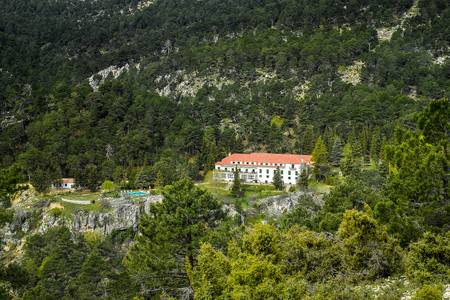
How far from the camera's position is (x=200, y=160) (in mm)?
68938

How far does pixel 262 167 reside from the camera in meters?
63.9

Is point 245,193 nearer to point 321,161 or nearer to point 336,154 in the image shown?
point 321,161

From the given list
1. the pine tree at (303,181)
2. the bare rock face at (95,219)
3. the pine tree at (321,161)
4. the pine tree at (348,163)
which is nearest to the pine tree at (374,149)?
the pine tree at (348,163)

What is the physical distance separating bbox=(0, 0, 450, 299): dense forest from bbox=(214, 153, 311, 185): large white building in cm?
229

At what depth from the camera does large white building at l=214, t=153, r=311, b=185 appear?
62.4 metres

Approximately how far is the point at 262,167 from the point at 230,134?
44.0ft

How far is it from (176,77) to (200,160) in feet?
135

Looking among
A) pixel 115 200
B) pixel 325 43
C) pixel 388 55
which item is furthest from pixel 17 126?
pixel 388 55

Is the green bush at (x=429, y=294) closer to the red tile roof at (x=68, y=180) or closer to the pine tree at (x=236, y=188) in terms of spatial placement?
the pine tree at (x=236, y=188)

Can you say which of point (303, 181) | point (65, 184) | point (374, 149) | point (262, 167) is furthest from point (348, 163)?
point (65, 184)

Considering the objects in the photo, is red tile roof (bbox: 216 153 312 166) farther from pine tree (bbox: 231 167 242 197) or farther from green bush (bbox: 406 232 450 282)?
green bush (bbox: 406 232 450 282)

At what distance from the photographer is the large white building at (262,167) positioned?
62.4 metres

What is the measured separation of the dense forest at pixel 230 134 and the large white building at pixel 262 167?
90.1 inches

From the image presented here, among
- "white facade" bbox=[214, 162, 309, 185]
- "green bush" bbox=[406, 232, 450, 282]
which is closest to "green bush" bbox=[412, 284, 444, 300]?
"green bush" bbox=[406, 232, 450, 282]
